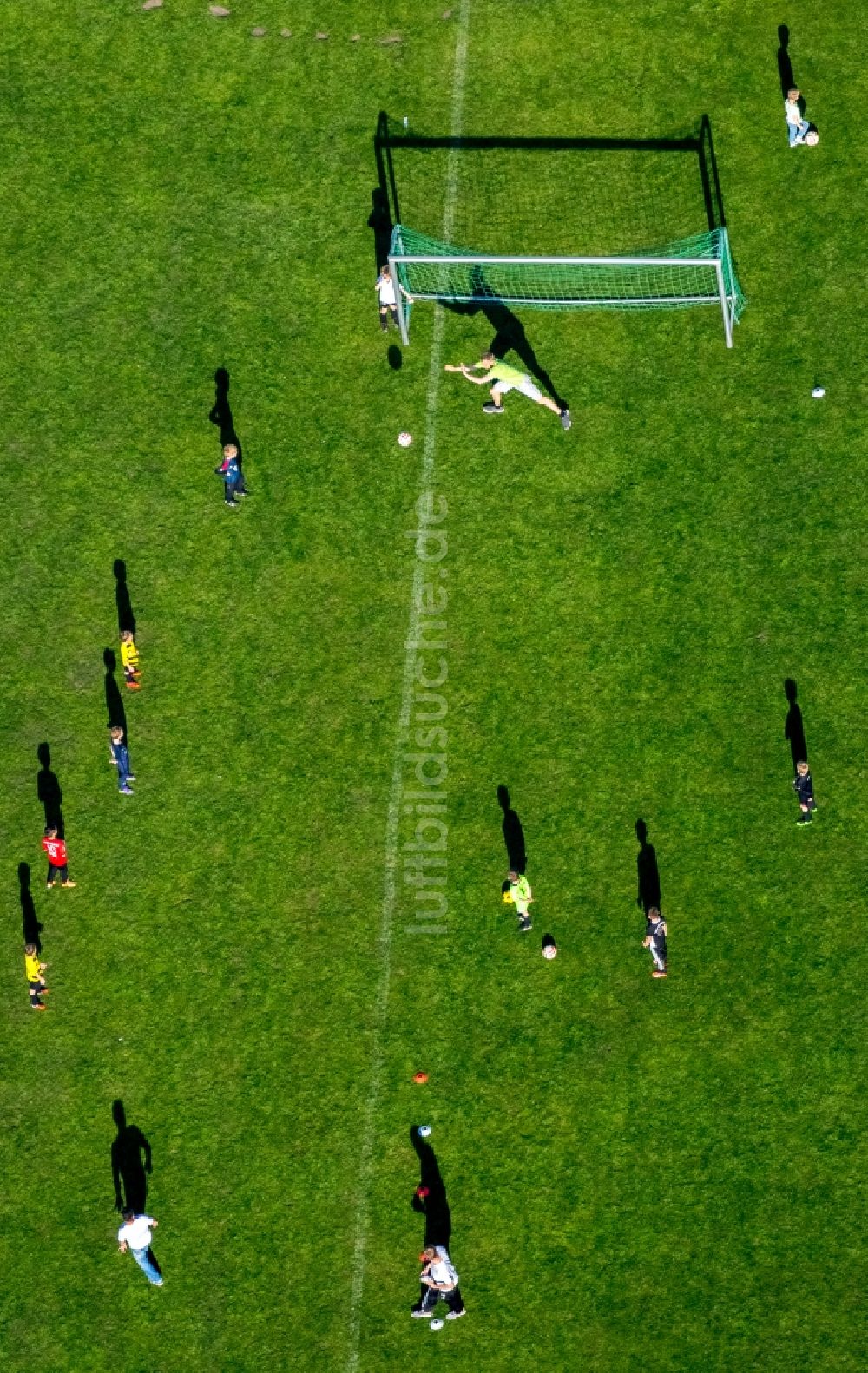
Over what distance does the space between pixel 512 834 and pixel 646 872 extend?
2.52m

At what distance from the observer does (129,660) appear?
1061 inches

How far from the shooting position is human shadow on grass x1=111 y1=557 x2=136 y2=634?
27234 mm

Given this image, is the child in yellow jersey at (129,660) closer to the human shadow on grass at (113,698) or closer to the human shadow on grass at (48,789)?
the human shadow on grass at (113,698)

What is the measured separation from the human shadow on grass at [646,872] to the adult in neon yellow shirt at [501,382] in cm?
762

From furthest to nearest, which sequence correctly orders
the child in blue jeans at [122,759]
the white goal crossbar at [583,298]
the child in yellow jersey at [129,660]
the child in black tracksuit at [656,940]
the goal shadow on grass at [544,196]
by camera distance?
1. the goal shadow on grass at [544,196]
2. the child in yellow jersey at [129,660]
3. the child in blue jeans at [122,759]
4. the child in black tracksuit at [656,940]
5. the white goal crossbar at [583,298]

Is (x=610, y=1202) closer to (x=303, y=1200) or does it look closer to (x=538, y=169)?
(x=303, y=1200)

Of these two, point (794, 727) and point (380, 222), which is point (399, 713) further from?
point (380, 222)

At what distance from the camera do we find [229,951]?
2673 cm

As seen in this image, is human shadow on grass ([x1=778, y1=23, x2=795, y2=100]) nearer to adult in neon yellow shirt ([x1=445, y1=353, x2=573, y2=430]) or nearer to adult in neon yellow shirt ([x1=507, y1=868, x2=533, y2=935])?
adult in neon yellow shirt ([x1=445, y1=353, x2=573, y2=430])

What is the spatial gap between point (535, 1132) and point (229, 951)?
6.41 meters

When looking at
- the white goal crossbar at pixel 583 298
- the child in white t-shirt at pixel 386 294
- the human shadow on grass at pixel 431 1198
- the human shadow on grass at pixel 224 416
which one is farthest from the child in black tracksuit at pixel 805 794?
→ the human shadow on grass at pixel 224 416

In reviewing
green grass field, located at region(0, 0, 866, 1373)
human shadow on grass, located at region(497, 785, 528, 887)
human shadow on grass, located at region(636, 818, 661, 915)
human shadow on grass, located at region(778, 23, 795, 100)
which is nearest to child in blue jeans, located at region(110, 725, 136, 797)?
green grass field, located at region(0, 0, 866, 1373)

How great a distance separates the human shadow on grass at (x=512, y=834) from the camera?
87.8 ft

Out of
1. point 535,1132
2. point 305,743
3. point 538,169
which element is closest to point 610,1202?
point 535,1132
